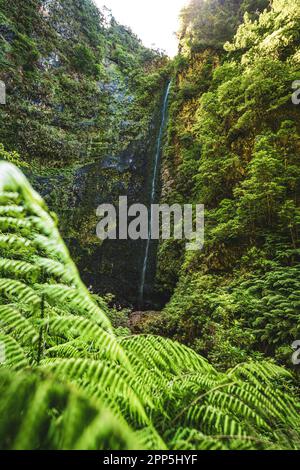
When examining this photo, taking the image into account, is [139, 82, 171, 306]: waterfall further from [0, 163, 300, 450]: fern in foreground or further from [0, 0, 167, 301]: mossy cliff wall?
[0, 163, 300, 450]: fern in foreground

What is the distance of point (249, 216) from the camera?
6.84m

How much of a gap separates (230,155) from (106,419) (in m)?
8.46

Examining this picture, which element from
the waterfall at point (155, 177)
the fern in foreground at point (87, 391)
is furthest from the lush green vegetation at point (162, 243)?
the waterfall at point (155, 177)

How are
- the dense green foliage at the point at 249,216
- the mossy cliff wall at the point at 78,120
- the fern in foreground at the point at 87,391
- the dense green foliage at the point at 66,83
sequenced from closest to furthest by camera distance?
the fern in foreground at the point at 87,391 < the dense green foliage at the point at 249,216 < the mossy cliff wall at the point at 78,120 < the dense green foliage at the point at 66,83

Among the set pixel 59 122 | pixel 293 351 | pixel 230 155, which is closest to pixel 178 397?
pixel 293 351

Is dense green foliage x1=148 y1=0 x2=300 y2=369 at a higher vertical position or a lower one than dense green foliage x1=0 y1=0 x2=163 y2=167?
lower

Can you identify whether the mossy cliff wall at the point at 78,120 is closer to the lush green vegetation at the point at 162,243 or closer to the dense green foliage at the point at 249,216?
the lush green vegetation at the point at 162,243

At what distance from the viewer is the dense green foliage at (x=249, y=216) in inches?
193

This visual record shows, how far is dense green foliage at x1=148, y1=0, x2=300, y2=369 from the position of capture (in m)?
4.89

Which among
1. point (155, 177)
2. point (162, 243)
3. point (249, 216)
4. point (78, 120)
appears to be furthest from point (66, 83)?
point (249, 216)

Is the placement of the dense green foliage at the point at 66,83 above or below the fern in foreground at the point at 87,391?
above

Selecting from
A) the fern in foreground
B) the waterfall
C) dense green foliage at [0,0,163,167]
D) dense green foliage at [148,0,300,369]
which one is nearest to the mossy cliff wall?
dense green foliage at [0,0,163,167]

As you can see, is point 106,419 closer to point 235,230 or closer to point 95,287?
point 235,230

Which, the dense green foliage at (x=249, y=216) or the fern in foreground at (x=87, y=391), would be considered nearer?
the fern in foreground at (x=87, y=391)
